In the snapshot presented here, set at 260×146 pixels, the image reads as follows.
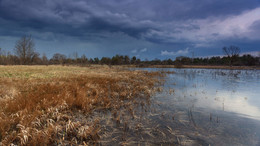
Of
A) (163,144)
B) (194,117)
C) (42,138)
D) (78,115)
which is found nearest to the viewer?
(42,138)

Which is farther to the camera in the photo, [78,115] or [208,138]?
[78,115]

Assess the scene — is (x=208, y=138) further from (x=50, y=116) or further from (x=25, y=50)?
(x=25, y=50)

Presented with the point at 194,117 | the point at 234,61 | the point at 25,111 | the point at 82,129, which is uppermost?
the point at 234,61

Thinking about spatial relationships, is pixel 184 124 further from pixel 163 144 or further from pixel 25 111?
pixel 25 111

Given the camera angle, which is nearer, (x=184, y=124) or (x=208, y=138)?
(x=208, y=138)

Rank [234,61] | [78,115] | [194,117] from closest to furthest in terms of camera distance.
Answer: [78,115]
[194,117]
[234,61]

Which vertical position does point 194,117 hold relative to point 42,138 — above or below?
below

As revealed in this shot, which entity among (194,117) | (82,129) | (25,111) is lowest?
(194,117)

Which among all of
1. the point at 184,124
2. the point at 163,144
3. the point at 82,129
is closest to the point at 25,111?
the point at 82,129

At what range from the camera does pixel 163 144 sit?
11.4 feet

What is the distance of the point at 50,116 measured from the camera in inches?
178

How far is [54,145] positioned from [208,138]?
481 cm

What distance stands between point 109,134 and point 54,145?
5.23 feet

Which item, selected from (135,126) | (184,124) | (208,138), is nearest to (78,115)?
(135,126)
